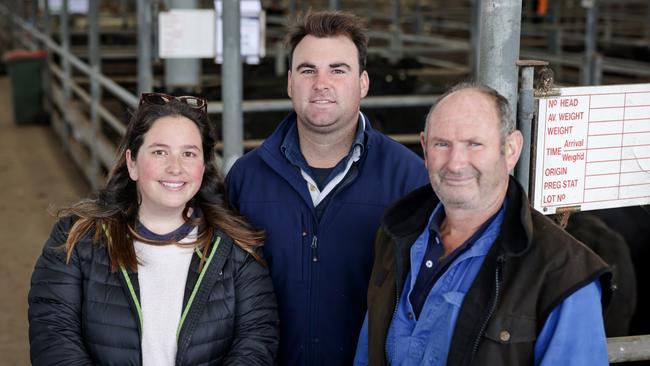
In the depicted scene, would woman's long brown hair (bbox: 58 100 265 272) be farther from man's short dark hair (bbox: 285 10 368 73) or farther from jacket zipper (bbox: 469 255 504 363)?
jacket zipper (bbox: 469 255 504 363)

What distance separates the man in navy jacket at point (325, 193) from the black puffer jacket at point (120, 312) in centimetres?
20

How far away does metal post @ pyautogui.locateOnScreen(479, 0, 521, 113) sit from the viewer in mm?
2396

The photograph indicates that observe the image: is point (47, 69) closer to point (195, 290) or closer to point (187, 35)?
point (187, 35)

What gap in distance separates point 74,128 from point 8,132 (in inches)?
114

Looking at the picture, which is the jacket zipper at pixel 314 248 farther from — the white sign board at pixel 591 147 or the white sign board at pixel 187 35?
the white sign board at pixel 187 35

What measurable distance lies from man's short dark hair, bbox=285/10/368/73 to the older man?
64 cm

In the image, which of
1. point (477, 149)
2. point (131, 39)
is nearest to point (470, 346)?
point (477, 149)

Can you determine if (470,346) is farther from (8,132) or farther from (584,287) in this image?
(8,132)

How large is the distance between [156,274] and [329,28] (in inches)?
32.3

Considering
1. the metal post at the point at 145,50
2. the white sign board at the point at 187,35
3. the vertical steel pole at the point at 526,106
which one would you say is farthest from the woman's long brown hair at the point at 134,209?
the metal post at the point at 145,50

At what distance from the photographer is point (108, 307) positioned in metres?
2.49

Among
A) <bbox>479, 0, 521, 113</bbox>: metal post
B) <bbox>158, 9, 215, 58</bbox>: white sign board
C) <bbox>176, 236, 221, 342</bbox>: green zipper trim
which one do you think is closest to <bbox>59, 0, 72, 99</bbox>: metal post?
<bbox>158, 9, 215, 58</bbox>: white sign board

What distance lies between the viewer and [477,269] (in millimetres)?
2061

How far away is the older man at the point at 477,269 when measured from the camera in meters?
1.93
